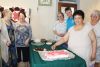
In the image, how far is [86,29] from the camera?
281cm

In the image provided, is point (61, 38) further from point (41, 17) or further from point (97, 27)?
point (41, 17)

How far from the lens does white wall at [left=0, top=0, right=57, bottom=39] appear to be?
17.0 ft

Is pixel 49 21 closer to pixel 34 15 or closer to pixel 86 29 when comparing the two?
pixel 34 15

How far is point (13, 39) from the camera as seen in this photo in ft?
13.0

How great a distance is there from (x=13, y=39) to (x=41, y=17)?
154cm

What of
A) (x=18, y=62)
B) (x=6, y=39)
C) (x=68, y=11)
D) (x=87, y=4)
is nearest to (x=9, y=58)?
(x=18, y=62)

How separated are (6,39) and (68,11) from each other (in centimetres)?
138

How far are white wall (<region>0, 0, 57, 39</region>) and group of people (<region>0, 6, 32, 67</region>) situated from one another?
3.93 feet

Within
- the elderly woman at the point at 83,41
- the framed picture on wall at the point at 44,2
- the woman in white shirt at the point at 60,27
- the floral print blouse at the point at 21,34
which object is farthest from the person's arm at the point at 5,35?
the framed picture on wall at the point at 44,2

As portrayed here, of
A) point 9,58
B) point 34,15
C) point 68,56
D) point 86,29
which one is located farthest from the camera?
point 34,15

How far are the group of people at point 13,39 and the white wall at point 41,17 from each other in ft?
3.93

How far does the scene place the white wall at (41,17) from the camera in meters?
5.19

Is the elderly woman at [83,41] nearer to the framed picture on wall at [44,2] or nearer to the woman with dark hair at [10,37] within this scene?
the woman with dark hair at [10,37]

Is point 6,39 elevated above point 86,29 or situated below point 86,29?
below
